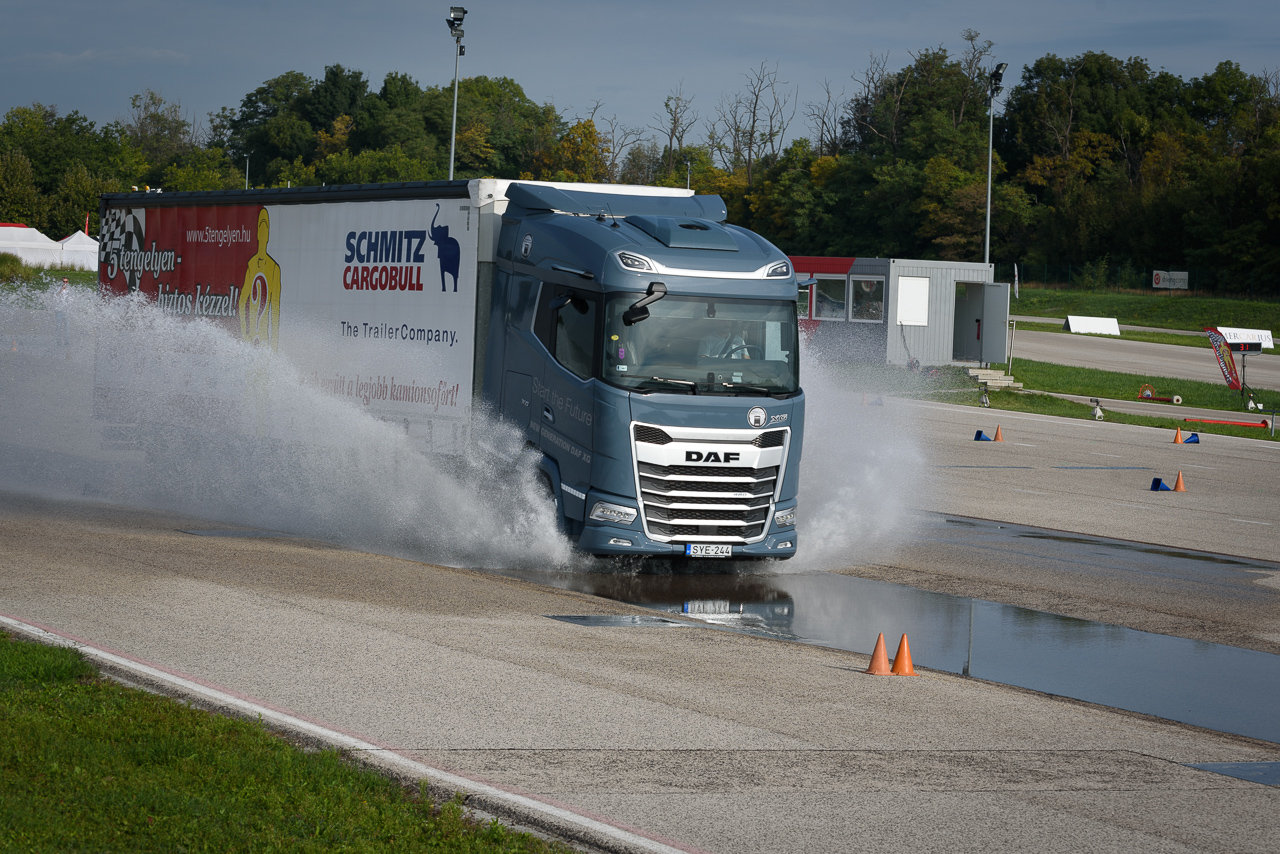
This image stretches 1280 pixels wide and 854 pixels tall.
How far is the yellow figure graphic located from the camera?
665 inches

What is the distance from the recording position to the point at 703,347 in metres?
12.6

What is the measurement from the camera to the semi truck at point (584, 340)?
40.2 ft

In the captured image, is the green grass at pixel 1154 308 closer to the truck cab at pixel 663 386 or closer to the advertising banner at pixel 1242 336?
the advertising banner at pixel 1242 336

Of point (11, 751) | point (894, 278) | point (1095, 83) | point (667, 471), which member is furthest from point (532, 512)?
point (1095, 83)

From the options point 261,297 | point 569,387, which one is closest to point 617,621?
point 569,387

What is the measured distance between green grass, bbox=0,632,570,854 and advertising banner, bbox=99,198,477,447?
25.4ft

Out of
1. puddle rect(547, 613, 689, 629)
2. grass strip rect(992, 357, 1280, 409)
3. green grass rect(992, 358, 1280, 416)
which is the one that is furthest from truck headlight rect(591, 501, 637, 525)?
green grass rect(992, 358, 1280, 416)

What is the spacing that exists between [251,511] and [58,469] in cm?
430

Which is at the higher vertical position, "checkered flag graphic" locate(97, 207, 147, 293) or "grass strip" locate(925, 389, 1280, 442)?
"checkered flag graphic" locate(97, 207, 147, 293)

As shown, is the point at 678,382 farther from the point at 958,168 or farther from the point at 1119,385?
the point at 958,168

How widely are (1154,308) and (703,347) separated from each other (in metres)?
64.8

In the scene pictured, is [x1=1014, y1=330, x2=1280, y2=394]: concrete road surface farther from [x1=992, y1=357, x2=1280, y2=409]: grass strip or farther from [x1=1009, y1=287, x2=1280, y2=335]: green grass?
[x1=1009, y1=287, x2=1280, y2=335]: green grass

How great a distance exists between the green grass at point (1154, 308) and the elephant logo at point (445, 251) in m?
52.0

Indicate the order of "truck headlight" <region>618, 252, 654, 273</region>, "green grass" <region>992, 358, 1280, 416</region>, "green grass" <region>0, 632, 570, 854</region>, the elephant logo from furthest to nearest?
"green grass" <region>992, 358, 1280, 416</region>
the elephant logo
"truck headlight" <region>618, 252, 654, 273</region>
"green grass" <region>0, 632, 570, 854</region>
